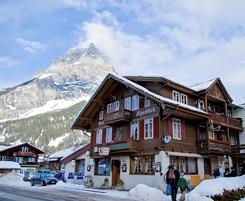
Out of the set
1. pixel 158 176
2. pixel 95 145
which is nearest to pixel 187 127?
pixel 158 176

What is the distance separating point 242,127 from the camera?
125ft

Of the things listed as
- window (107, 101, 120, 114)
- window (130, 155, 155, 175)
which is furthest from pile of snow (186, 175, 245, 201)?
window (107, 101, 120, 114)

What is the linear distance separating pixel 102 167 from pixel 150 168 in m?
7.78

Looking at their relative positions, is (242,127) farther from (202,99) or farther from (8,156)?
(8,156)

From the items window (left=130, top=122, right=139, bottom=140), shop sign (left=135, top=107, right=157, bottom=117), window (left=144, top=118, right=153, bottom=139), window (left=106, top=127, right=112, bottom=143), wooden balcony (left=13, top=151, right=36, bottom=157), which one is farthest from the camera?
wooden balcony (left=13, top=151, right=36, bottom=157)

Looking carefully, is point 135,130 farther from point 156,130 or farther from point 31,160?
point 31,160

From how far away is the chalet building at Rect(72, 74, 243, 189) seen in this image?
28.5 meters

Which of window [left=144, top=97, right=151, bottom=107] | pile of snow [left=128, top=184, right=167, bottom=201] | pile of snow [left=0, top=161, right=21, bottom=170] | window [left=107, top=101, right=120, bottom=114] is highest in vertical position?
window [left=107, top=101, right=120, bottom=114]

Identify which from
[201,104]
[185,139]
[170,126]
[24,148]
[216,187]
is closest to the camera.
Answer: [216,187]

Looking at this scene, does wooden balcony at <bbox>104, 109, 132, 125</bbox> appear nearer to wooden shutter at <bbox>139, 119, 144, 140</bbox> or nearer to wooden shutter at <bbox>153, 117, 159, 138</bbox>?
wooden shutter at <bbox>139, 119, 144, 140</bbox>

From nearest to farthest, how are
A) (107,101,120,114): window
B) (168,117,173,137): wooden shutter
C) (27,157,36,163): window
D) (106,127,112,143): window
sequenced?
(168,117,173,137): wooden shutter < (107,101,120,114): window < (106,127,112,143): window < (27,157,36,163): window

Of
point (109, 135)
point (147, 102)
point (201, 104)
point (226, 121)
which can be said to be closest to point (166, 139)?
point (147, 102)

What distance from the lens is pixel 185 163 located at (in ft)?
98.4

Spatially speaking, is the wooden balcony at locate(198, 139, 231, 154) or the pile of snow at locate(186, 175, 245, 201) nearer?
the pile of snow at locate(186, 175, 245, 201)
